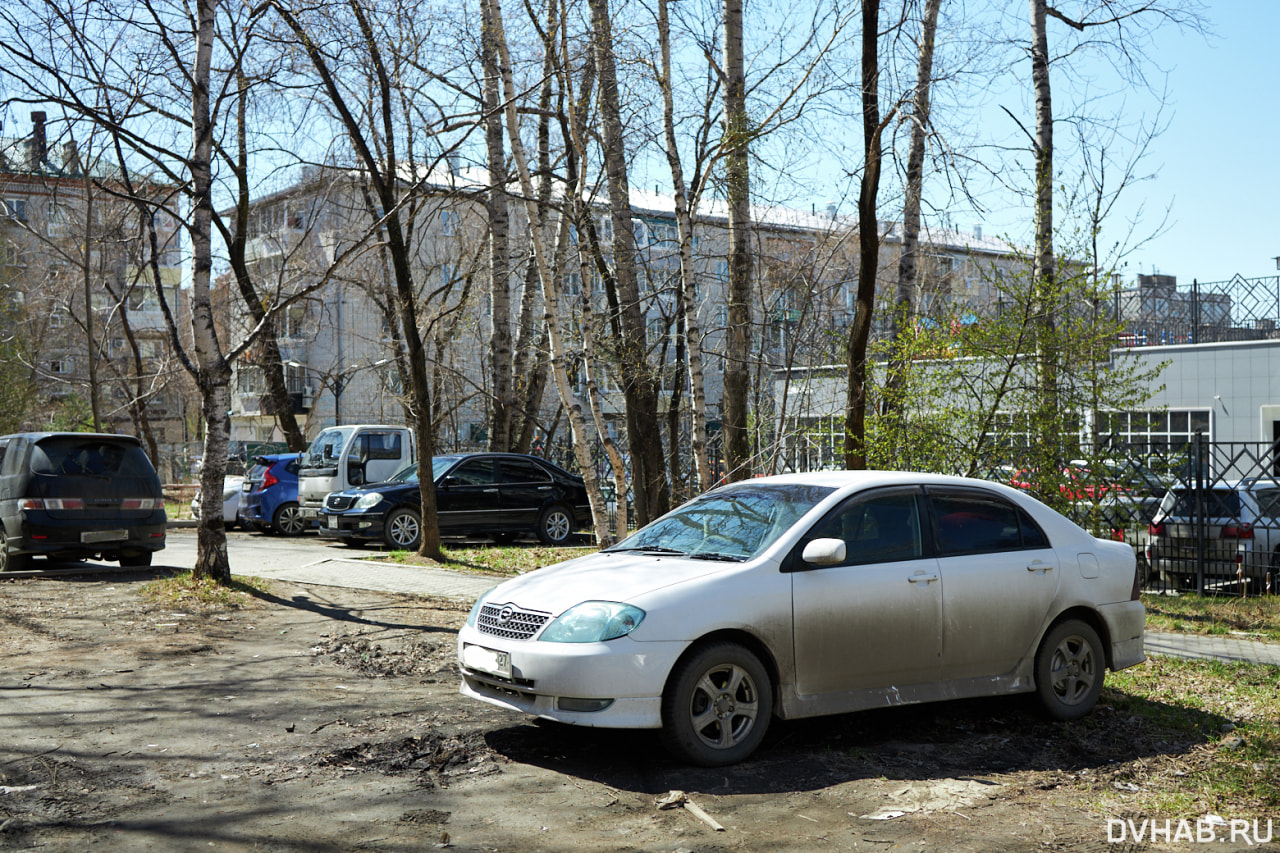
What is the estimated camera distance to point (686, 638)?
5.98m

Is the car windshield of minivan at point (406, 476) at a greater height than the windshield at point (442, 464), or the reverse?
the windshield at point (442, 464)

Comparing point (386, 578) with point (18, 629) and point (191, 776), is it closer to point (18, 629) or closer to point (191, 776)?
point (18, 629)

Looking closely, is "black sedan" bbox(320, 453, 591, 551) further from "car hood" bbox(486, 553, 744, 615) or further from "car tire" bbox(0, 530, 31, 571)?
"car hood" bbox(486, 553, 744, 615)

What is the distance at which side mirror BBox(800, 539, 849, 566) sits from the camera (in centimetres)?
633

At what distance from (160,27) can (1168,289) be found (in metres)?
22.9

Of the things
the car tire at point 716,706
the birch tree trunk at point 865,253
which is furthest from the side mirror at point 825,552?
the birch tree trunk at point 865,253

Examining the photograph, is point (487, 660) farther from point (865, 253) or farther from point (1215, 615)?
point (1215, 615)

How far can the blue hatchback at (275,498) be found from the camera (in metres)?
23.5

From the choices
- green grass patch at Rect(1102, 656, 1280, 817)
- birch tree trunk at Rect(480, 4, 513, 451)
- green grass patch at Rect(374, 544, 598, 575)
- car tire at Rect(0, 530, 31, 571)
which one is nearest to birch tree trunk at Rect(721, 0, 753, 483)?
green grass patch at Rect(374, 544, 598, 575)

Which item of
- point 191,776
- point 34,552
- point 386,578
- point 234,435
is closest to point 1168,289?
point 386,578

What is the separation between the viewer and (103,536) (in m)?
15.0

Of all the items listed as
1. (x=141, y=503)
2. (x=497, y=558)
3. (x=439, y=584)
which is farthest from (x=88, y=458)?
(x=497, y=558)
